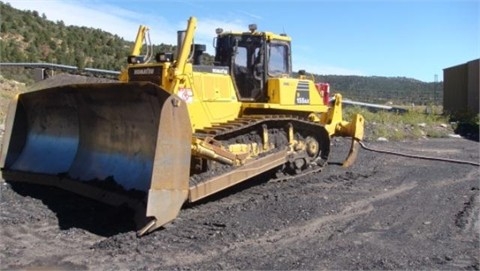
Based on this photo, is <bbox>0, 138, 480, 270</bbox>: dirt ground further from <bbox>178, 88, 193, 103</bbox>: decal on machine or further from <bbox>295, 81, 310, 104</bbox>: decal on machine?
<bbox>295, 81, 310, 104</bbox>: decal on machine

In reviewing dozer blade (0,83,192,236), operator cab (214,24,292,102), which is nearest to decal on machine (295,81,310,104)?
operator cab (214,24,292,102)

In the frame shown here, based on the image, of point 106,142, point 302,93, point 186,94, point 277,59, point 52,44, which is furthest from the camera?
point 52,44

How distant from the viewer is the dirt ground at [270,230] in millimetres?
5457

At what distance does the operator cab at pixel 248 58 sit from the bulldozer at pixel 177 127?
16 millimetres

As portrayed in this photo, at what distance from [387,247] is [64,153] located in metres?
4.91

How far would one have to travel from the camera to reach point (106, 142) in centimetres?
803

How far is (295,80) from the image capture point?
10250 millimetres

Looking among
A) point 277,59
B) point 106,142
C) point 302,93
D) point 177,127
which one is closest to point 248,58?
point 277,59

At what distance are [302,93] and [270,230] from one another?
433cm

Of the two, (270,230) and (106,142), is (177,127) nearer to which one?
(270,230)

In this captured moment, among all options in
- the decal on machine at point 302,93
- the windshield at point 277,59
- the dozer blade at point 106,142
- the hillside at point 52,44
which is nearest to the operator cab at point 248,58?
the windshield at point 277,59

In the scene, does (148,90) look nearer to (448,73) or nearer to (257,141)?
(257,141)

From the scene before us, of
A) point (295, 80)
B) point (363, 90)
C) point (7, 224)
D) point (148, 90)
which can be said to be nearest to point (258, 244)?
point (148, 90)

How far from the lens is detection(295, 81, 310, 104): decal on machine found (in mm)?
10291
